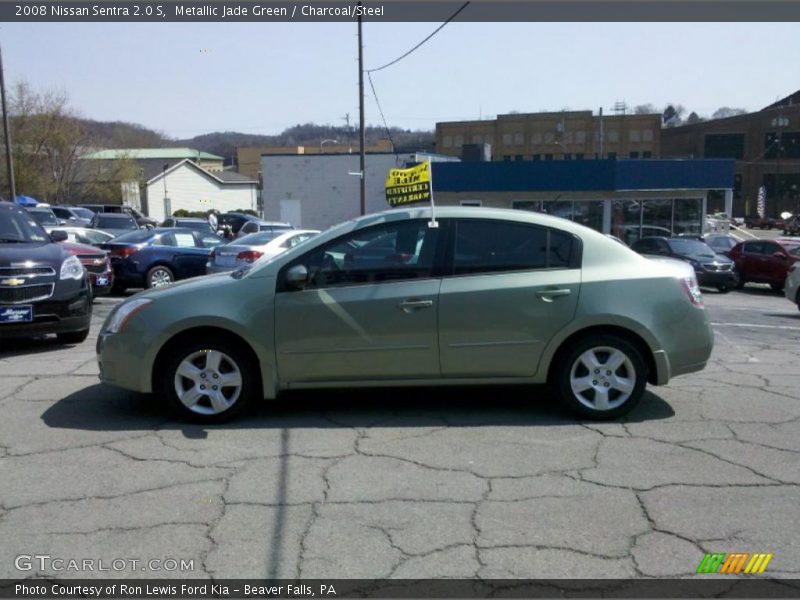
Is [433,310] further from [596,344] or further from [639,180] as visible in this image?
[639,180]

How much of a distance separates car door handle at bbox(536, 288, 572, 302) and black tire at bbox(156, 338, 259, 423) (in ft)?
7.42

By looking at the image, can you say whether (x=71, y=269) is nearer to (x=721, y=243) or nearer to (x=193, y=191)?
(x=721, y=243)

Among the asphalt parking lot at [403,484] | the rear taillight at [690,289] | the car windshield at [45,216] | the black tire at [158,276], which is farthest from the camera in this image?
the car windshield at [45,216]

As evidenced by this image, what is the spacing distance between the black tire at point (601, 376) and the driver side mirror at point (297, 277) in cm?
207

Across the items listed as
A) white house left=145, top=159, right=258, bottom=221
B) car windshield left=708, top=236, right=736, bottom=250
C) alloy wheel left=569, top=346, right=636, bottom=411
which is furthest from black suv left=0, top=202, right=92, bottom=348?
white house left=145, top=159, right=258, bottom=221

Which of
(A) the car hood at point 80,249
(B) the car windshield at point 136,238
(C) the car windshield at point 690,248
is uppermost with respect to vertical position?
(A) the car hood at point 80,249

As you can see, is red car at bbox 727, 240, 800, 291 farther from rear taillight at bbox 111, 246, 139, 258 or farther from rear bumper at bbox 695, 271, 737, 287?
rear taillight at bbox 111, 246, 139, 258

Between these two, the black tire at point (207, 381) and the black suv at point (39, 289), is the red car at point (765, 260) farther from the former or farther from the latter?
the black tire at point (207, 381)

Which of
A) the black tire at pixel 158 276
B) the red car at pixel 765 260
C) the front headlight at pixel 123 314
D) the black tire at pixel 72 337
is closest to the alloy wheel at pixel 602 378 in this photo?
the front headlight at pixel 123 314

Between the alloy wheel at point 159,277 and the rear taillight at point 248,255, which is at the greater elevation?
the rear taillight at point 248,255

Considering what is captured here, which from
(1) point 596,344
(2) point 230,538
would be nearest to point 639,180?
(1) point 596,344

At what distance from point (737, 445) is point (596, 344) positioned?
1.19 metres

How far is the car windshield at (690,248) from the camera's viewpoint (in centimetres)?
2200

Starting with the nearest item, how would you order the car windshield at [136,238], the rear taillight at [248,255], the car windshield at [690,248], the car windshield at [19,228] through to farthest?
the car windshield at [19,228], the rear taillight at [248,255], the car windshield at [136,238], the car windshield at [690,248]
